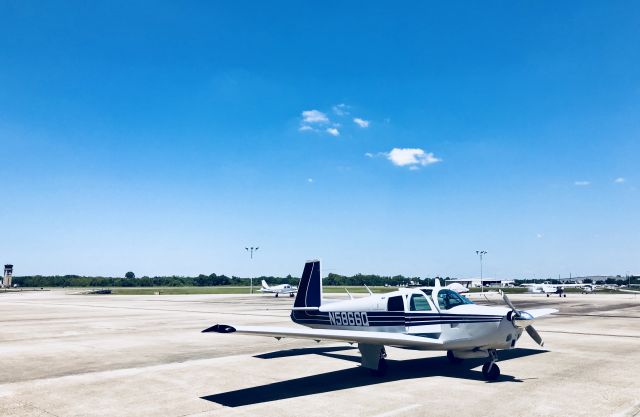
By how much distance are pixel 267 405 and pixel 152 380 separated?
4.33 metres

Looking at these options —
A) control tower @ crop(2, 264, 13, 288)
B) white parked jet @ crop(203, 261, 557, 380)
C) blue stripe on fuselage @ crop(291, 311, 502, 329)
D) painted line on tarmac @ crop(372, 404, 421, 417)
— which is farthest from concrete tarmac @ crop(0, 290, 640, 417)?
control tower @ crop(2, 264, 13, 288)

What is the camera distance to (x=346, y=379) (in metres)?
11.9

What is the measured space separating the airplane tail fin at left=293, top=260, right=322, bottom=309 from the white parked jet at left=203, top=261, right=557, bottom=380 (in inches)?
54.9

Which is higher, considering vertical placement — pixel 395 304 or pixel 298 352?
pixel 395 304

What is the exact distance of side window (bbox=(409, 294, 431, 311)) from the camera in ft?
40.0

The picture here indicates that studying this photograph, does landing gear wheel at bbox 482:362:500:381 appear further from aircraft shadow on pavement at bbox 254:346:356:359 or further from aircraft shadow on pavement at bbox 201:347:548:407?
aircraft shadow on pavement at bbox 254:346:356:359

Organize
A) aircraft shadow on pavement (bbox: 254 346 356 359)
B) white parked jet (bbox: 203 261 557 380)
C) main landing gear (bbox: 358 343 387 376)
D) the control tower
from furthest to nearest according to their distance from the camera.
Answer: the control tower, aircraft shadow on pavement (bbox: 254 346 356 359), main landing gear (bbox: 358 343 387 376), white parked jet (bbox: 203 261 557 380)

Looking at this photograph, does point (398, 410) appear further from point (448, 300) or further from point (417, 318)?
point (448, 300)

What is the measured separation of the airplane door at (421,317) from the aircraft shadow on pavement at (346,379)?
1.24 m

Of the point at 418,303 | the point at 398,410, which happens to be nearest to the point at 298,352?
the point at 418,303

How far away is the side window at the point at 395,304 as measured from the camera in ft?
41.2

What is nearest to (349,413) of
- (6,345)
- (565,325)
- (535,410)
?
(535,410)

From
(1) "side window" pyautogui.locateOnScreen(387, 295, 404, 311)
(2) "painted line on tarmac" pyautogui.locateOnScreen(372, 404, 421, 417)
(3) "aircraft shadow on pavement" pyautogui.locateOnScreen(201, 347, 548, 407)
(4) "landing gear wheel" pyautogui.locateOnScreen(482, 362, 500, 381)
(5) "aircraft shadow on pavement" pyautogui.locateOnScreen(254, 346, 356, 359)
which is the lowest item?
(5) "aircraft shadow on pavement" pyautogui.locateOnScreen(254, 346, 356, 359)

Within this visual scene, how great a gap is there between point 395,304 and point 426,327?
1107 mm
